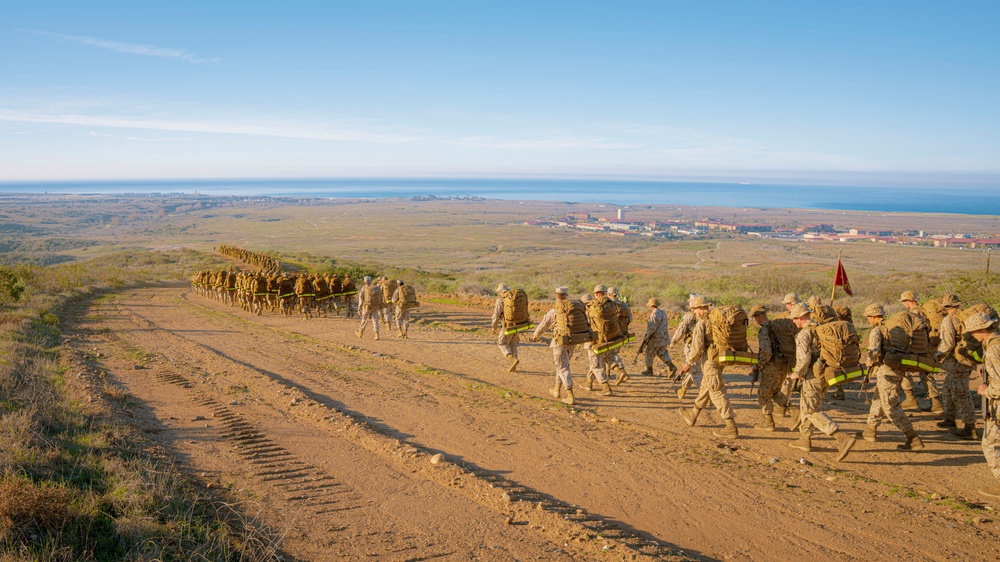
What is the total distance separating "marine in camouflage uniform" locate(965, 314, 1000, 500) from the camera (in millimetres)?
6926

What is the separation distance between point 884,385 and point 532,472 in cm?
498

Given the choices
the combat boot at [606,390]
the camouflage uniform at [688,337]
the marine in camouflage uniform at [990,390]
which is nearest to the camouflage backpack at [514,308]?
the combat boot at [606,390]

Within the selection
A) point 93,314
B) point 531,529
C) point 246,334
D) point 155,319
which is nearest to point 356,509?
point 531,529

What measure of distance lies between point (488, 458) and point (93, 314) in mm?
22070

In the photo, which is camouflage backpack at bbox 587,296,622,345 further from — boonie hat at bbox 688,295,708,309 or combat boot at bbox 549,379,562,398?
boonie hat at bbox 688,295,708,309

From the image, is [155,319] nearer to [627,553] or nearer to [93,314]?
[93,314]

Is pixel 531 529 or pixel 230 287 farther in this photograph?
pixel 230 287

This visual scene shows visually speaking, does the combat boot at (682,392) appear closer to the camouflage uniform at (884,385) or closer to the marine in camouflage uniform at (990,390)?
the camouflage uniform at (884,385)

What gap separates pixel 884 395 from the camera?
27.5 feet

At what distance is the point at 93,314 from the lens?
23.8 meters

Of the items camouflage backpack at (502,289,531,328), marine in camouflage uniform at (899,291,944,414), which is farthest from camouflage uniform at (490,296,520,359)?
marine in camouflage uniform at (899,291,944,414)

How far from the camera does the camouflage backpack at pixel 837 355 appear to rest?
833 cm

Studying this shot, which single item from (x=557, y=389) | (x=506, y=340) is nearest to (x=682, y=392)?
(x=557, y=389)

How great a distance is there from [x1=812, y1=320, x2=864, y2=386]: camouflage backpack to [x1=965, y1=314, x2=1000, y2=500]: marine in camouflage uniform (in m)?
1.31
